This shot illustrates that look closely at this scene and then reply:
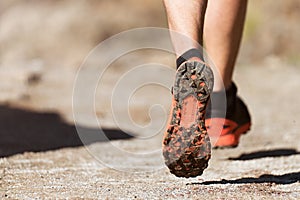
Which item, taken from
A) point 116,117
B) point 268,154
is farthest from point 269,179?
point 116,117

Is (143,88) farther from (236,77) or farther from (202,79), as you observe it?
(202,79)

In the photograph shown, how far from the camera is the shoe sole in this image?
87.0 inches

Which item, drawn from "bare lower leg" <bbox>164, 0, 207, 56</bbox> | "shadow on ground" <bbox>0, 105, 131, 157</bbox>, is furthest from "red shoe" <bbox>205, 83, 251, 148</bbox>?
"shadow on ground" <bbox>0, 105, 131, 157</bbox>

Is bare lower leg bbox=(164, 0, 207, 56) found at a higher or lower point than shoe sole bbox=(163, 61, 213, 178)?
higher

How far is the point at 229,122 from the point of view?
3.08 m

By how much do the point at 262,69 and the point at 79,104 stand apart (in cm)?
292

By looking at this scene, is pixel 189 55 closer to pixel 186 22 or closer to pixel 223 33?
pixel 186 22

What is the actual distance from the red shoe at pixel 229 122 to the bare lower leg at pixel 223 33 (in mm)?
92

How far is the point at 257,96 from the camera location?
6.31 m

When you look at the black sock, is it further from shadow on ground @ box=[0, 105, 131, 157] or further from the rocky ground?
shadow on ground @ box=[0, 105, 131, 157]

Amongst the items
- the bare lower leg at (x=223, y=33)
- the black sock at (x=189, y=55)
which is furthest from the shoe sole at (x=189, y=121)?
the bare lower leg at (x=223, y=33)

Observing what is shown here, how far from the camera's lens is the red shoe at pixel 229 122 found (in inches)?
114

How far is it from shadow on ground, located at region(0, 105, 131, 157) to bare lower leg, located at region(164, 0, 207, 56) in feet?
3.99

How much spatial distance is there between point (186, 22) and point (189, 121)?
36cm
